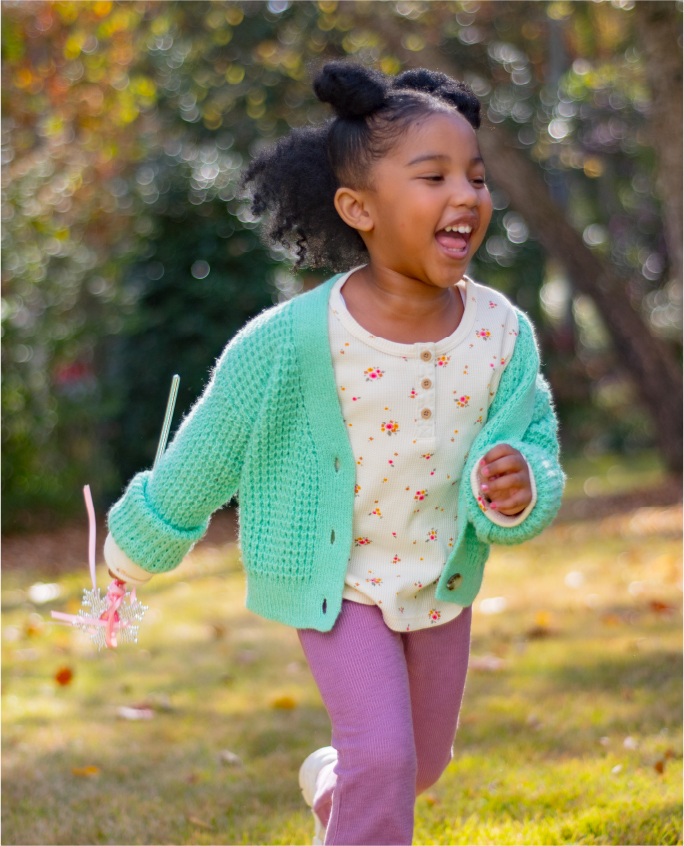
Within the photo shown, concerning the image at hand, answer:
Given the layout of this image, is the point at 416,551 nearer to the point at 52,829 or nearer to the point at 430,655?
the point at 430,655

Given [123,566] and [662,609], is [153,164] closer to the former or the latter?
[662,609]

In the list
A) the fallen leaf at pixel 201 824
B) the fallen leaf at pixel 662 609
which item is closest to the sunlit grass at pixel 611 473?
the fallen leaf at pixel 662 609

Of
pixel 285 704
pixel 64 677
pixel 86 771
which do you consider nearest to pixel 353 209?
pixel 86 771

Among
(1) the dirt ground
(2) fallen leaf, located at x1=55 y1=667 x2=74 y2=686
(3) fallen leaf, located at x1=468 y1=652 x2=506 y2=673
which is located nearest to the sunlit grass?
(1) the dirt ground

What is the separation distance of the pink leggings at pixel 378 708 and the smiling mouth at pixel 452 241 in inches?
34.5

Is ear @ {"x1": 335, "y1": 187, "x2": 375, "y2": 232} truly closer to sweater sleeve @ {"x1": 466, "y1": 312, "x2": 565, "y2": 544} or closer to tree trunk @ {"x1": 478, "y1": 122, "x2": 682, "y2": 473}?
sweater sleeve @ {"x1": 466, "y1": 312, "x2": 565, "y2": 544}

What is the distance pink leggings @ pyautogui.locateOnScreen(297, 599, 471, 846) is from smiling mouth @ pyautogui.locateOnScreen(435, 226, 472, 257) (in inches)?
34.5

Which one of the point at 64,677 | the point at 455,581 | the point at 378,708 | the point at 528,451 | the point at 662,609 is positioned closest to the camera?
the point at 378,708

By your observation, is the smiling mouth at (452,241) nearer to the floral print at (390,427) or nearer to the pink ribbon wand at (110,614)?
the floral print at (390,427)

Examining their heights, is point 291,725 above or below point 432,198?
below

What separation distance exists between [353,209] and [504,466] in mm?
741

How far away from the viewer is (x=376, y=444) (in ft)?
7.57

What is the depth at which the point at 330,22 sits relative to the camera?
10906 mm

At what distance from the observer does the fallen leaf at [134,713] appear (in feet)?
13.1
